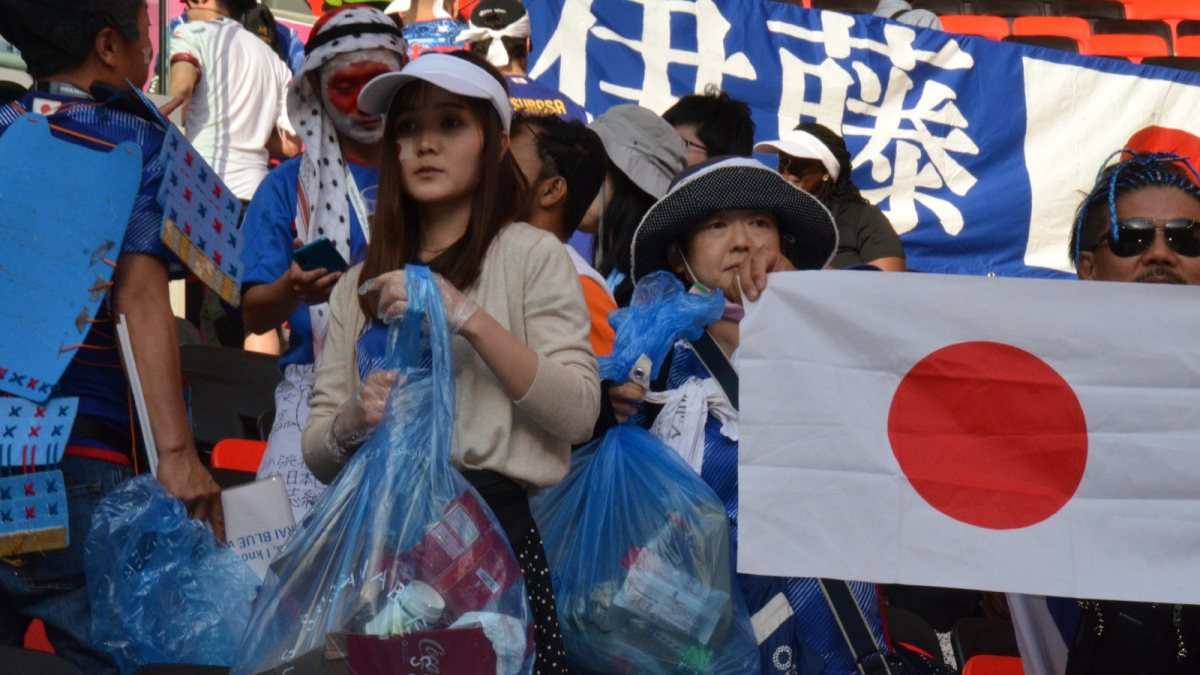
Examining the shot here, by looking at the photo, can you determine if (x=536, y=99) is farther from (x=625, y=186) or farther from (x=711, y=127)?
(x=625, y=186)

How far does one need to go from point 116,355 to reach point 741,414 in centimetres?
120

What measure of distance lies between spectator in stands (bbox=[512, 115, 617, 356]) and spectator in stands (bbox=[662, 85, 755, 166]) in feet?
3.48

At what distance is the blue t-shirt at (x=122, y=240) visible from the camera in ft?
9.64

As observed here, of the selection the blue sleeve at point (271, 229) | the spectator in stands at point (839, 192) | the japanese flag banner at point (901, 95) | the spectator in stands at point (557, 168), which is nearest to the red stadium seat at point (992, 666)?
the spectator in stands at point (557, 168)

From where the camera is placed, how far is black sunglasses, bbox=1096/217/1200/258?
2.97m

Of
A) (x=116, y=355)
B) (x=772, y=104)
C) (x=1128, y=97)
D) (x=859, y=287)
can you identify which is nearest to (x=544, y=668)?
(x=859, y=287)

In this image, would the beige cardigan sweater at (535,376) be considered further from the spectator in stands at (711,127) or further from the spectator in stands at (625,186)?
the spectator in stands at (711,127)

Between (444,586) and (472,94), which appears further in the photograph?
(472,94)

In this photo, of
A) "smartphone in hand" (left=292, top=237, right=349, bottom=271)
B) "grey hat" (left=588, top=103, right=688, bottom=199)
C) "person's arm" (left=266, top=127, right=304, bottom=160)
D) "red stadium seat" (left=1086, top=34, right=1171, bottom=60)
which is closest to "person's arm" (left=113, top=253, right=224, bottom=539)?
"smartphone in hand" (left=292, top=237, right=349, bottom=271)

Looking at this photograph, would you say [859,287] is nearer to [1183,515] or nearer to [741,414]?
[741,414]

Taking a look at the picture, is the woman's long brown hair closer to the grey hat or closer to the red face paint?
the red face paint

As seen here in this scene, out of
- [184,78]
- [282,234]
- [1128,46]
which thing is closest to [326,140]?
[282,234]

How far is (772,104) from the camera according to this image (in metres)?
7.41

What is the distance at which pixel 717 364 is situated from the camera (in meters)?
3.16
